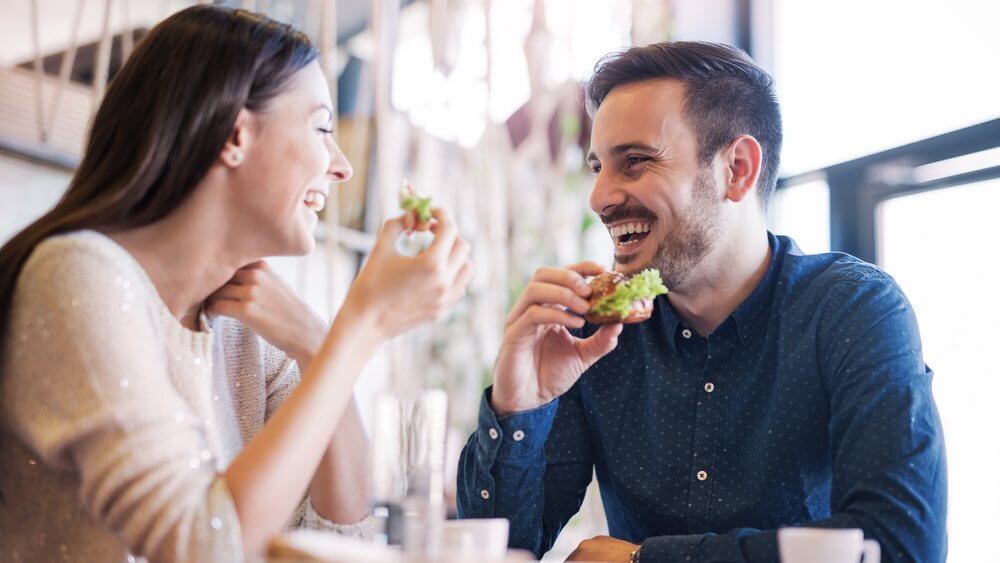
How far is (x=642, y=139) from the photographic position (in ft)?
6.90

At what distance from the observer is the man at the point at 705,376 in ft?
5.20

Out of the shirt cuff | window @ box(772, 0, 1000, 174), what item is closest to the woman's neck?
the shirt cuff

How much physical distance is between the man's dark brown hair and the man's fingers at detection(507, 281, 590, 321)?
0.59 metres

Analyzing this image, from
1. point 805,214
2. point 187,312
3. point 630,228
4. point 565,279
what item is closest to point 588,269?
point 565,279

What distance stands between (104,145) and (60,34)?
1604mm

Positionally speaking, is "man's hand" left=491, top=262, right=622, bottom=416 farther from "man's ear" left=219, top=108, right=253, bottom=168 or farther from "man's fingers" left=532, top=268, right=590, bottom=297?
"man's ear" left=219, top=108, right=253, bottom=168

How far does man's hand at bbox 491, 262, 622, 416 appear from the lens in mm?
1769

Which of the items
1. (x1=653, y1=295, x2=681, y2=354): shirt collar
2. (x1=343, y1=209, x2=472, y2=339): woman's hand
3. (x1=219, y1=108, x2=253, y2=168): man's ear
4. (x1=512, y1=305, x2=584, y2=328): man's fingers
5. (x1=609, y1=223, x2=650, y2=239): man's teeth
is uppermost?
(x1=219, y1=108, x2=253, y2=168): man's ear

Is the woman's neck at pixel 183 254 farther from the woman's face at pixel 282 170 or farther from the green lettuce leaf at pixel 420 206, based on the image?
the green lettuce leaf at pixel 420 206

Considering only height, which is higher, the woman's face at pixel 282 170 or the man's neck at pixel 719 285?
the woman's face at pixel 282 170

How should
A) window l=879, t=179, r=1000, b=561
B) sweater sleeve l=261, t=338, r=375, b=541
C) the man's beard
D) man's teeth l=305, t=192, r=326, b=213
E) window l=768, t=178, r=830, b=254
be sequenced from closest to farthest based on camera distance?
man's teeth l=305, t=192, r=326, b=213 < sweater sleeve l=261, t=338, r=375, b=541 < the man's beard < window l=879, t=179, r=1000, b=561 < window l=768, t=178, r=830, b=254

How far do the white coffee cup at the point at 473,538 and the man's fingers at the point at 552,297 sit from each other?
0.68 metres

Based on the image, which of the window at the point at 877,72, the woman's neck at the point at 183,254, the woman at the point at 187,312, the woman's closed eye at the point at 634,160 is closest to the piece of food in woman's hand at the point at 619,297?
the woman's closed eye at the point at 634,160

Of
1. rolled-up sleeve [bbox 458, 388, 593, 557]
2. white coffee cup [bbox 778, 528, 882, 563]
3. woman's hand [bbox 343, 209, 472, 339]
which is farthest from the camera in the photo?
rolled-up sleeve [bbox 458, 388, 593, 557]
